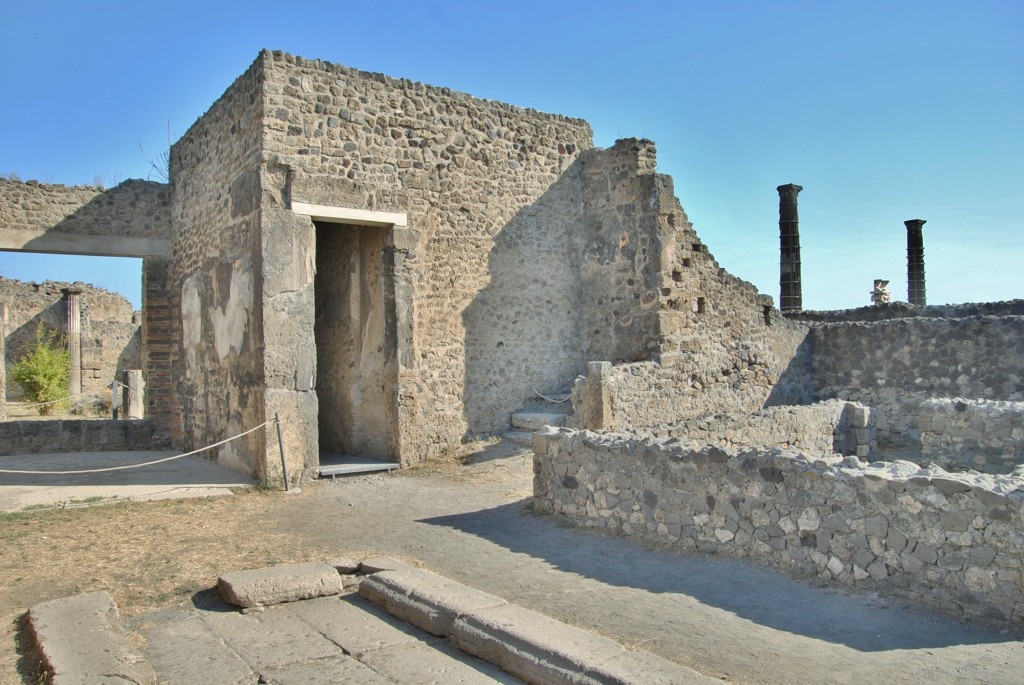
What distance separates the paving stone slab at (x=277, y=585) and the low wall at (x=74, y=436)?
8257mm

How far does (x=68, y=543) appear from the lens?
6.63 meters

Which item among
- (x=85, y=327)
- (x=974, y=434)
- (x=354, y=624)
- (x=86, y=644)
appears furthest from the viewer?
(x=85, y=327)

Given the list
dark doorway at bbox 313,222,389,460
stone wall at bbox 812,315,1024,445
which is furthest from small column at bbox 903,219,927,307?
dark doorway at bbox 313,222,389,460

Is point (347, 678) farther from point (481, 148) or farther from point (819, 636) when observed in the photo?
point (481, 148)

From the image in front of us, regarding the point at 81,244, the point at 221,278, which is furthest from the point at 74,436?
the point at 221,278

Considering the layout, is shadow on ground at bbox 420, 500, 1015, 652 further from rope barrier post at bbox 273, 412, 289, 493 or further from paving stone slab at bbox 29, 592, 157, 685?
rope barrier post at bbox 273, 412, 289, 493

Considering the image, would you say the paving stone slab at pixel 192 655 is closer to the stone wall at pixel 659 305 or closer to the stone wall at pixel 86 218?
the stone wall at pixel 659 305

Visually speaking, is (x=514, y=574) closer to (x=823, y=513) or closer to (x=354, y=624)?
(x=354, y=624)

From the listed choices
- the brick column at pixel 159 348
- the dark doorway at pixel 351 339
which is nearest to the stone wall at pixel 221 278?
the brick column at pixel 159 348

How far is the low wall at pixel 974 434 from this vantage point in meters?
8.15

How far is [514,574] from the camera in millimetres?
5590

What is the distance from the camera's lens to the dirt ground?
12.8ft

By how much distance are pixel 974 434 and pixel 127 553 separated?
8149 mm

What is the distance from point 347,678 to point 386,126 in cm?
786
